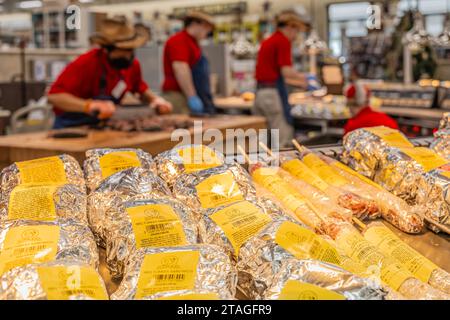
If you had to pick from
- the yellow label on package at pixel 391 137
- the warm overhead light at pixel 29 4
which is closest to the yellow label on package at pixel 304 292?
the yellow label on package at pixel 391 137

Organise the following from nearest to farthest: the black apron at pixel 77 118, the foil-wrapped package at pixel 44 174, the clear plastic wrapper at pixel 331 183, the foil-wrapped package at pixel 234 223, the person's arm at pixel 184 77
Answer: the foil-wrapped package at pixel 234 223
the foil-wrapped package at pixel 44 174
the clear plastic wrapper at pixel 331 183
the black apron at pixel 77 118
the person's arm at pixel 184 77

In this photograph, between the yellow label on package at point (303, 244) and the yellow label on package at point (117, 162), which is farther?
the yellow label on package at point (117, 162)

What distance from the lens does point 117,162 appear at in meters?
1.50

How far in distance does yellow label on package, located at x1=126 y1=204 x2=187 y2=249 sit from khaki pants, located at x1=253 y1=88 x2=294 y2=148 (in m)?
4.34

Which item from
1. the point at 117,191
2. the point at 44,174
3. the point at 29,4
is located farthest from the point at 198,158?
the point at 29,4

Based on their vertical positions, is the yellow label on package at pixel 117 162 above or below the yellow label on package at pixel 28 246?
above

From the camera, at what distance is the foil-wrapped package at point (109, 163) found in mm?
1471

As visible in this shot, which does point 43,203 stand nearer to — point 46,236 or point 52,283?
point 46,236

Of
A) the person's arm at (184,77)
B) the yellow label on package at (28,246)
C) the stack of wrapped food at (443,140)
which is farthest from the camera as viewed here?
the person's arm at (184,77)

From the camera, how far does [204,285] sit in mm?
935

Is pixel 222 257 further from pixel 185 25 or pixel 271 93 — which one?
pixel 271 93

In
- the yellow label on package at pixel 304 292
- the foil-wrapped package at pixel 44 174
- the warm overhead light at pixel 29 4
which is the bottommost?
the yellow label on package at pixel 304 292

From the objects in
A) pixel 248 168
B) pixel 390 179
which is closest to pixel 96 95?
pixel 248 168

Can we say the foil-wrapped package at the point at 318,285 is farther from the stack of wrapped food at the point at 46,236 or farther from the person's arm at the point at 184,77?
the person's arm at the point at 184,77
